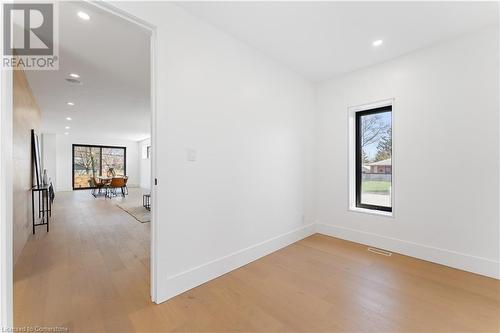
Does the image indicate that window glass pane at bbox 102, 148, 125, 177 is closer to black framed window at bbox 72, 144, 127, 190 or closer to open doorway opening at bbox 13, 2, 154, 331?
black framed window at bbox 72, 144, 127, 190

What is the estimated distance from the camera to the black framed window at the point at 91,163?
1013 centimetres

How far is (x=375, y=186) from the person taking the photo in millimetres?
3365

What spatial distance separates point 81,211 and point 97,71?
3986mm

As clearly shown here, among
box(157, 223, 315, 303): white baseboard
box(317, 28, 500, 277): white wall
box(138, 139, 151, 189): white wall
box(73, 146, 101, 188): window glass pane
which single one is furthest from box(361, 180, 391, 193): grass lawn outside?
box(73, 146, 101, 188): window glass pane

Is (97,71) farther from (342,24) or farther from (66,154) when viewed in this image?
(66,154)

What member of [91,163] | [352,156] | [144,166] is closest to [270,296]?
[352,156]

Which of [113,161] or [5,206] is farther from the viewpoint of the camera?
[113,161]

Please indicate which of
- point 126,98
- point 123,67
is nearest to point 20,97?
point 123,67

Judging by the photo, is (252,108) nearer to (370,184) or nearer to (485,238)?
(370,184)

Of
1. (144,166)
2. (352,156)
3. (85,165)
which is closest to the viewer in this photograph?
(352,156)

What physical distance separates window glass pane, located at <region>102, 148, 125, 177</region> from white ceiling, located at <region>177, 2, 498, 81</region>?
10688 millimetres

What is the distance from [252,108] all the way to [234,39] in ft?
2.69

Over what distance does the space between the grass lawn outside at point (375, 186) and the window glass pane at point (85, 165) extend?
38.3 feet

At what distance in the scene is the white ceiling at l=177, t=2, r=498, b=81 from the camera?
6.66ft
